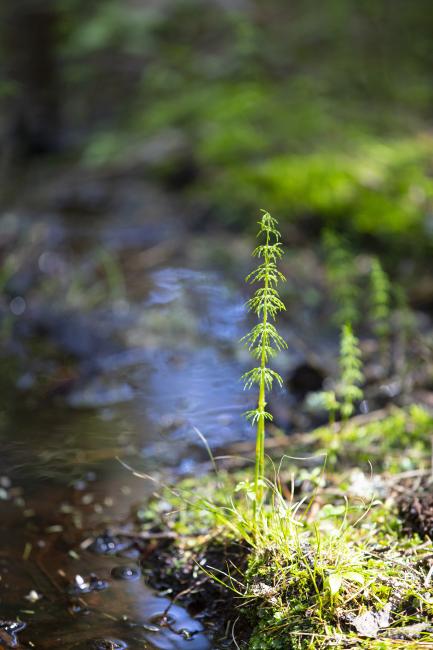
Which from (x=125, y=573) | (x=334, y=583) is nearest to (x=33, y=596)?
(x=125, y=573)

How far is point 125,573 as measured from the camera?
83.7 inches

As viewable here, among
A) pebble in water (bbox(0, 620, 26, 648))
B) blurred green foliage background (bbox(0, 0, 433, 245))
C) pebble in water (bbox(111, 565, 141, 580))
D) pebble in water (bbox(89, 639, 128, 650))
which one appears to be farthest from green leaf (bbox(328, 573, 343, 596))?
blurred green foliage background (bbox(0, 0, 433, 245))

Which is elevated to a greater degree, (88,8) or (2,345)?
(88,8)

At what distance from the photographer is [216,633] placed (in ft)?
5.92

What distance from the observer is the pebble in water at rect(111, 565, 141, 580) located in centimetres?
210

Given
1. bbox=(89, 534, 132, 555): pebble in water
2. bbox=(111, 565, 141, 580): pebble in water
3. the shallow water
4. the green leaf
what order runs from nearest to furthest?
the green leaf
the shallow water
bbox=(111, 565, 141, 580): pebble in water
bbox=(89, 534, 132, 555): pebble in water

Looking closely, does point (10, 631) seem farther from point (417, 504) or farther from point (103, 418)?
point (103, 418)

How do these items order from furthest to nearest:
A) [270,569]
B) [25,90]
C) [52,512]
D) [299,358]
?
[25,90] → [299,358] → [52,512] → [270,569]

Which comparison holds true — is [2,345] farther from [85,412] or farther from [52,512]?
[52,512]

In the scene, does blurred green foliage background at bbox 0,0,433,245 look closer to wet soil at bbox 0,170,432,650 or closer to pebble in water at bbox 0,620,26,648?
wet soil at bbox 0,170,432,650

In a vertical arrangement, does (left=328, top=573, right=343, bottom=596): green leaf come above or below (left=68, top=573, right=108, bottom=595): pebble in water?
above

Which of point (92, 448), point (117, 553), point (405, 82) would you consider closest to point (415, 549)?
point (117, 553)

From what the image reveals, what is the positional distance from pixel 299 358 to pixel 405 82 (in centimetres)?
554

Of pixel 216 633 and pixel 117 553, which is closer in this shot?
pixel 216 633
